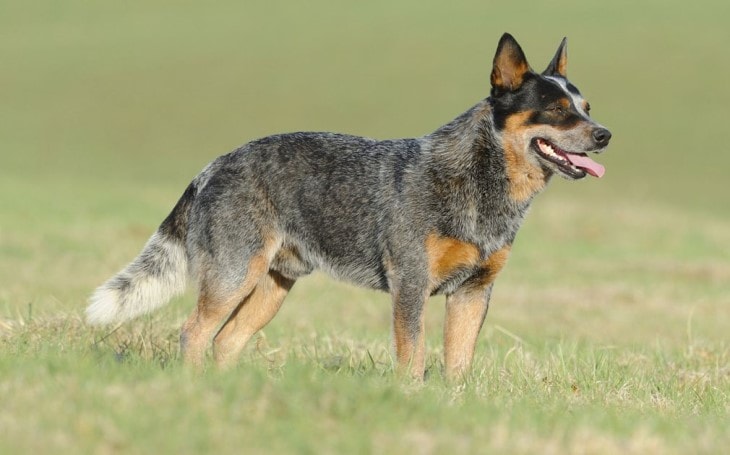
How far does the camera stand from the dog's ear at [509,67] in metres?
7.37

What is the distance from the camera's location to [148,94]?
4356 centimetres

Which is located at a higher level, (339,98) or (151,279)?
(151,279)

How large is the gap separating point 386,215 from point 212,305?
1307 millimetres

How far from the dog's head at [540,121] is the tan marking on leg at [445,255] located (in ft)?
2.25

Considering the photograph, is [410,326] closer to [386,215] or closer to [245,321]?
[386,215]

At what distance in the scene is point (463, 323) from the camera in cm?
774

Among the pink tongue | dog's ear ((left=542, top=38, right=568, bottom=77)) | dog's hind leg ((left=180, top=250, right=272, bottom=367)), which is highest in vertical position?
dog's ear ((left=542, top=38, right=568, bottom=77))

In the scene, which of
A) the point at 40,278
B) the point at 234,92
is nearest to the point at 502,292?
the point at 40,278

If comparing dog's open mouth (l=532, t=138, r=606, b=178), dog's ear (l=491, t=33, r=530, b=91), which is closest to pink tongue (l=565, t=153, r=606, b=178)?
dog's open mouth (l=532, t=138, r=606, b=178)

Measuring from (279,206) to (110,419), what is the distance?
131 inches

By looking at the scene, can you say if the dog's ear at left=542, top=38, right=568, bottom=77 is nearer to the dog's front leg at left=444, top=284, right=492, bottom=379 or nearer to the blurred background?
the dog's front leg at left=444, top=284, right=492, bottom=379

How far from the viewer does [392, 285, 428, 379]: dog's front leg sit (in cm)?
727

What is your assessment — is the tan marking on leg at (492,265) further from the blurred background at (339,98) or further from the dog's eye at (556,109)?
the blurred background at (339,98)

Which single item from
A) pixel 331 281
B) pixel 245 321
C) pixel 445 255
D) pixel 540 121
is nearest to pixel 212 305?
pixel 245 321
